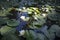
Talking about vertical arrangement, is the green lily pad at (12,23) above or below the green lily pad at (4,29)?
above

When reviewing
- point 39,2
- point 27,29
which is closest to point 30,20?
point 27,29

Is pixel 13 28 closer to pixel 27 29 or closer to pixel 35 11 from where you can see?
pixel 27 29

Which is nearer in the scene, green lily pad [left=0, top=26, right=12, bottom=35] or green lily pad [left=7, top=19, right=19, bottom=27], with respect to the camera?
green lily pad [left=0, top=26, right=12, bottom=35]

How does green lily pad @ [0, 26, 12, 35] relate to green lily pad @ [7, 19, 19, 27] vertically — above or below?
below

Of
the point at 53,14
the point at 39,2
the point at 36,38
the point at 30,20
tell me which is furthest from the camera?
the point at 39,2

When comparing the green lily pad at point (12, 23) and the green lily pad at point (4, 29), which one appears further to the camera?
the green lily pad at point (12, 23)

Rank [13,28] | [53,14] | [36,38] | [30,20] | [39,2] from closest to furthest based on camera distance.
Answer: [36,38] → [13,28] → [30,20] → [53,14] → [39,2]

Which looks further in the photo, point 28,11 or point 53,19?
point 28,11

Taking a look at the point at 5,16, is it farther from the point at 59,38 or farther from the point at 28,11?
the point at 59,38

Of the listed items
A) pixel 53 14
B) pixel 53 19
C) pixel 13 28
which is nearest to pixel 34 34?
pixel 13 28

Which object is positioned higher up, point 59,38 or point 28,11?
point 28,11
